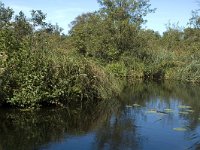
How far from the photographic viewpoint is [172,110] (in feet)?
56.5

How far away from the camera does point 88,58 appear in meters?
19.9

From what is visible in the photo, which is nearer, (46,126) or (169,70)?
(46,126)

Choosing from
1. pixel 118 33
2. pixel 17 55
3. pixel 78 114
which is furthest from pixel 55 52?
pixel 118 33

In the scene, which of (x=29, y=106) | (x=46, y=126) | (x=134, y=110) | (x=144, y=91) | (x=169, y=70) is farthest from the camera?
(x=169, y=70)

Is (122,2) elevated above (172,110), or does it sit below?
above

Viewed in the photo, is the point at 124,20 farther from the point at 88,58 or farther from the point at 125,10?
the point at 88,58

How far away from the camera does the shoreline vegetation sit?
1553 centimetres

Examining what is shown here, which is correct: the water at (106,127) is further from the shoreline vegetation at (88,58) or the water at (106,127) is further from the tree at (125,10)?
the tree at (125,10)

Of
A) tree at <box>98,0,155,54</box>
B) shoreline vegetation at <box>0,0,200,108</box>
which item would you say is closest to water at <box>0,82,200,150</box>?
shoreline vegetation at <box>0,0,200,108</box>

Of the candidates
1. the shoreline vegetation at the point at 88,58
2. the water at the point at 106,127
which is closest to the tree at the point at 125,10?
the shoreline vegetation at the point at 88,58

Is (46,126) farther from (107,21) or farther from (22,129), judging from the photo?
(107,21)

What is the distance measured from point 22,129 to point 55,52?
615cm

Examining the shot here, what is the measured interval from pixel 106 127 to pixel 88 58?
7144 millimetres

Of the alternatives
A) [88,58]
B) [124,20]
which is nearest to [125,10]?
[124,20]
